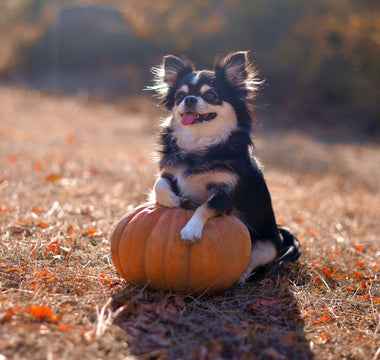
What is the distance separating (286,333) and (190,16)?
55.8 feet

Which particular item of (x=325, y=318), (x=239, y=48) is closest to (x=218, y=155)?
(x=325, y=318)

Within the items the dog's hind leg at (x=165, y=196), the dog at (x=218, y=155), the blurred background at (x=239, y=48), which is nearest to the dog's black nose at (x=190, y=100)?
the dog at (x=218, y=155)

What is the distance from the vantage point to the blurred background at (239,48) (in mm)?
14523

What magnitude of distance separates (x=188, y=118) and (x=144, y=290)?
49.1 inches

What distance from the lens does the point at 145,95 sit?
17422 mm

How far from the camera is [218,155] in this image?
293 centimetres

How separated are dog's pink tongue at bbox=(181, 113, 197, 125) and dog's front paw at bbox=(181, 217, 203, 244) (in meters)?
0.81

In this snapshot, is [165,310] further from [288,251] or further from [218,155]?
[288,251]

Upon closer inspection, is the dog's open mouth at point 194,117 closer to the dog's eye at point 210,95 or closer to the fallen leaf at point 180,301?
the dog's eye at point 210,95

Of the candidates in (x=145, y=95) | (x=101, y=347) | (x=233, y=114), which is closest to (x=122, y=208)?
(x=233, y=114)

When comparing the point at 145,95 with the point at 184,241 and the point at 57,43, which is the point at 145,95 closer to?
the point at 57,43

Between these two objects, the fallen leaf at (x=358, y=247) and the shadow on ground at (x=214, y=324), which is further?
the fallen leaf at (x=358, y=247)

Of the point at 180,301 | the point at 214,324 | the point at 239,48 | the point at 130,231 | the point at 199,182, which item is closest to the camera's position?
the point at 214,324

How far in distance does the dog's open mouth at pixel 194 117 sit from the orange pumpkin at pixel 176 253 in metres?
0.68
